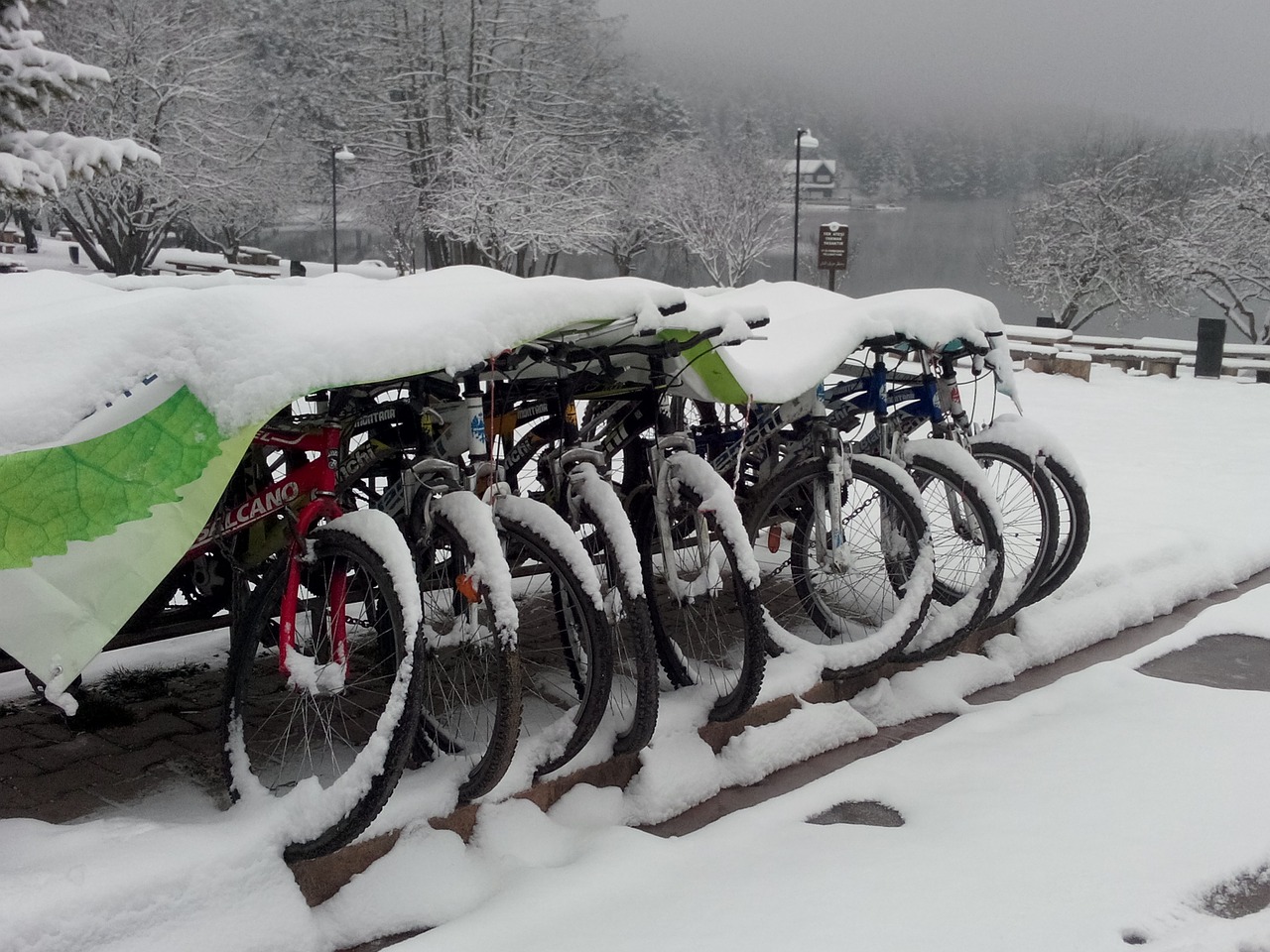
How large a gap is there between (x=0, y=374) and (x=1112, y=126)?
4917cm

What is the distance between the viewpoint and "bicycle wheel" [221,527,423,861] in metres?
2.59

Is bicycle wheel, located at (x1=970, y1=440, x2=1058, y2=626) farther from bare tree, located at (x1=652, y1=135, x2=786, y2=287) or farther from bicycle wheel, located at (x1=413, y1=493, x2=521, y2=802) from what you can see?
bare tree, located at (x1=652, y1=135, x2=786, y2=287)

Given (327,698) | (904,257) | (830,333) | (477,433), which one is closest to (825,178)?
(904,257)

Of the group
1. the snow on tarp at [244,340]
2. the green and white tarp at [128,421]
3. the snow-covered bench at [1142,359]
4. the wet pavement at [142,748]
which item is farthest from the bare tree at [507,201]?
the green and white tarp at [128,421]

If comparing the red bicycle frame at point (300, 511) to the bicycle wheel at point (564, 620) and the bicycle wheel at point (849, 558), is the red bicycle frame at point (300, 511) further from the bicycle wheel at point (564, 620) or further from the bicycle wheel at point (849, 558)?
the bicycle wheel at point (849, 558)

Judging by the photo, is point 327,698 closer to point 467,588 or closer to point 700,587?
point 467,588

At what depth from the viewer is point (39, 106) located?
30.8 feet

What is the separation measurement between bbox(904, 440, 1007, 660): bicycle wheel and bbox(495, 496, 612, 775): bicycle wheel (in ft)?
4.33

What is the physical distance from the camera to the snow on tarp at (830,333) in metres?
3.75

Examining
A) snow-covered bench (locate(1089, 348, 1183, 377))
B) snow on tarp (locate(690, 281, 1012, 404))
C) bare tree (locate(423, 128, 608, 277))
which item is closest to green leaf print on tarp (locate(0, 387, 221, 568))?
snow on tarp (locate(690, 281, 1012, 404))

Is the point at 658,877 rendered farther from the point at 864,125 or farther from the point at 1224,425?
the point at 864,125

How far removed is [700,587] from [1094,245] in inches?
1433

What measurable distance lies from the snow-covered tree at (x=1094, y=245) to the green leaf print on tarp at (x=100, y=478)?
35679 mm

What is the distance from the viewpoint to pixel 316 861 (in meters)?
2.62
